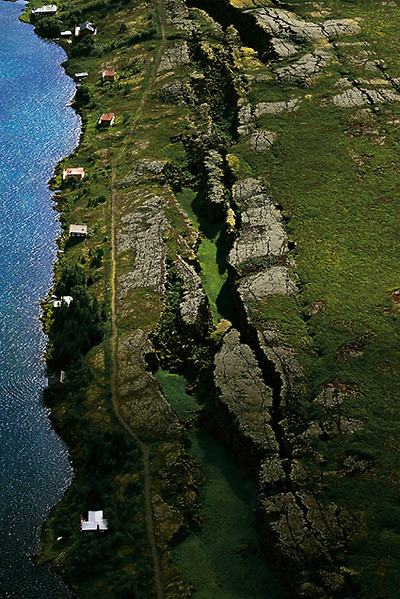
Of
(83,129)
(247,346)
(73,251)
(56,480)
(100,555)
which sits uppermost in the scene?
(83,129)

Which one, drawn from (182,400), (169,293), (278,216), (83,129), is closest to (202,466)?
(182,400)

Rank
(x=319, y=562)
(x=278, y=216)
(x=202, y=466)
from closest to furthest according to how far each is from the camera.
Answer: (x=319, y=562) < (x=202, y=466) < (x=278, y=216)

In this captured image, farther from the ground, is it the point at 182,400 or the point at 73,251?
the point at 73,251

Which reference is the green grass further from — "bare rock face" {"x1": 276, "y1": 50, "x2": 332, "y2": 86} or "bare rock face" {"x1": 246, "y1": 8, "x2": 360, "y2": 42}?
"bare rock face" {"x1": 246, "y1": 8, "x2": 360, "y2": 42}

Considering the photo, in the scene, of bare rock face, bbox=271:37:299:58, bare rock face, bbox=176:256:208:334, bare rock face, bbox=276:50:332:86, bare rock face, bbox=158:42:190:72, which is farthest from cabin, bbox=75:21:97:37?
bare rock face, bbox=176:256:208:334

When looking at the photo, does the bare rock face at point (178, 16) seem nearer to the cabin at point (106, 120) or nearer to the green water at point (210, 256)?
the cabin at point (106, 120)

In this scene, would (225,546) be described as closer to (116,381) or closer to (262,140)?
(116,381)

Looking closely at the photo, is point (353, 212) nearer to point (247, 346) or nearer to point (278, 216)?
point (278, 216)

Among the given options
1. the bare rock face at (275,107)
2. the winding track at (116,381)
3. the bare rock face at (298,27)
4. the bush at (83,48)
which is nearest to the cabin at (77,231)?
the winding track at (116,381)
